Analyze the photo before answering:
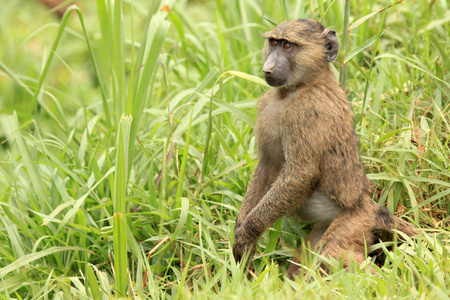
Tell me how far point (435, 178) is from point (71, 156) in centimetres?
229

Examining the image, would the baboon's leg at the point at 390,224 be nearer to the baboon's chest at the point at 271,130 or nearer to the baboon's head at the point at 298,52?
the baboon's chest at the point at 271,130

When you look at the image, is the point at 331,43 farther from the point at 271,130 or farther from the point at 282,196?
the point at 282,196

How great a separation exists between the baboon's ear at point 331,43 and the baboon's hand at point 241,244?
3.30 ft

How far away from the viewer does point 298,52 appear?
10.0 ft

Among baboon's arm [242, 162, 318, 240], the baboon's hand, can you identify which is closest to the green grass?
the baboon's hand

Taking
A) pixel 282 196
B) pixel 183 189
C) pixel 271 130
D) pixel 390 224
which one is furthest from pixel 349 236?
pixel 183 189

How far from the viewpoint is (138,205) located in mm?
3533

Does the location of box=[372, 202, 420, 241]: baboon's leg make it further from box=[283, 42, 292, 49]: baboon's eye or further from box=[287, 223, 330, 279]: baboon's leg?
box=[283, 42, 292, 49]: baboon's eye

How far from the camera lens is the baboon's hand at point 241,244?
3.06 metres

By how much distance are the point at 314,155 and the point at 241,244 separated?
0.60m

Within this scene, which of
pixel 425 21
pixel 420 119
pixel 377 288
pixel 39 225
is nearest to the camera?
pixel 377 288

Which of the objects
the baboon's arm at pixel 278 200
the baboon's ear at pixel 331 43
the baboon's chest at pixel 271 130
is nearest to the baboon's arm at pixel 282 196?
the baboon's arm at pixel 278 200

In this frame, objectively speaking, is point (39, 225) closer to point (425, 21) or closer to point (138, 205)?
point (138, 205)

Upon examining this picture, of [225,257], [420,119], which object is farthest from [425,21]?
[225,257]
